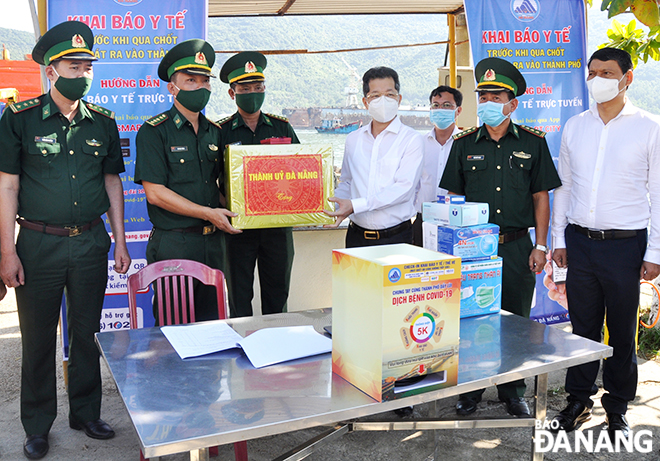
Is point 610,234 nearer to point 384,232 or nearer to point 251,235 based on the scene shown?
point 384,232

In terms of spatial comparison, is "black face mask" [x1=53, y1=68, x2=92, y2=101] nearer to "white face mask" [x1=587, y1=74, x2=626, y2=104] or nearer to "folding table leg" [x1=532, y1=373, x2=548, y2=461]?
"folding table leg" [x1=532, y1=373, x2=548, y2=461]

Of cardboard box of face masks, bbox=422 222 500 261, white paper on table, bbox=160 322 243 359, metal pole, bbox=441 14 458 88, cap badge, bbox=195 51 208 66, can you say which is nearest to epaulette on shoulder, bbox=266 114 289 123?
cap badge, bbox=195 51 208 66

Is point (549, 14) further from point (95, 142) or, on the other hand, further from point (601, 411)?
point (95, 142)

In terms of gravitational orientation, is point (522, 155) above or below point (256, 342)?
above

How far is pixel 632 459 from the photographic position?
2.59m

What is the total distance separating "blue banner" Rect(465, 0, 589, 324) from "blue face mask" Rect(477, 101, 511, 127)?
3.94 feet

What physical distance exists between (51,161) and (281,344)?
1.48m

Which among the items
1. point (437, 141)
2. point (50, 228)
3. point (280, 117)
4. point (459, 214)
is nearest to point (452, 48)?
point (437, 141)

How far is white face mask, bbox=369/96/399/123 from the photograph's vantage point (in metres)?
2.84

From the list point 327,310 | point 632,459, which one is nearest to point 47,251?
point 327,310

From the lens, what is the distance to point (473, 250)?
84.6 inches

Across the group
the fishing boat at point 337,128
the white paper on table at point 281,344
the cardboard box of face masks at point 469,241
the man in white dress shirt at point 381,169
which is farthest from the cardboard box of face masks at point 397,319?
the fishing boat at point 337,128

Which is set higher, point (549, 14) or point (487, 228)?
point (549, 14)

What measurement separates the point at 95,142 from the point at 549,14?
3276 mm
